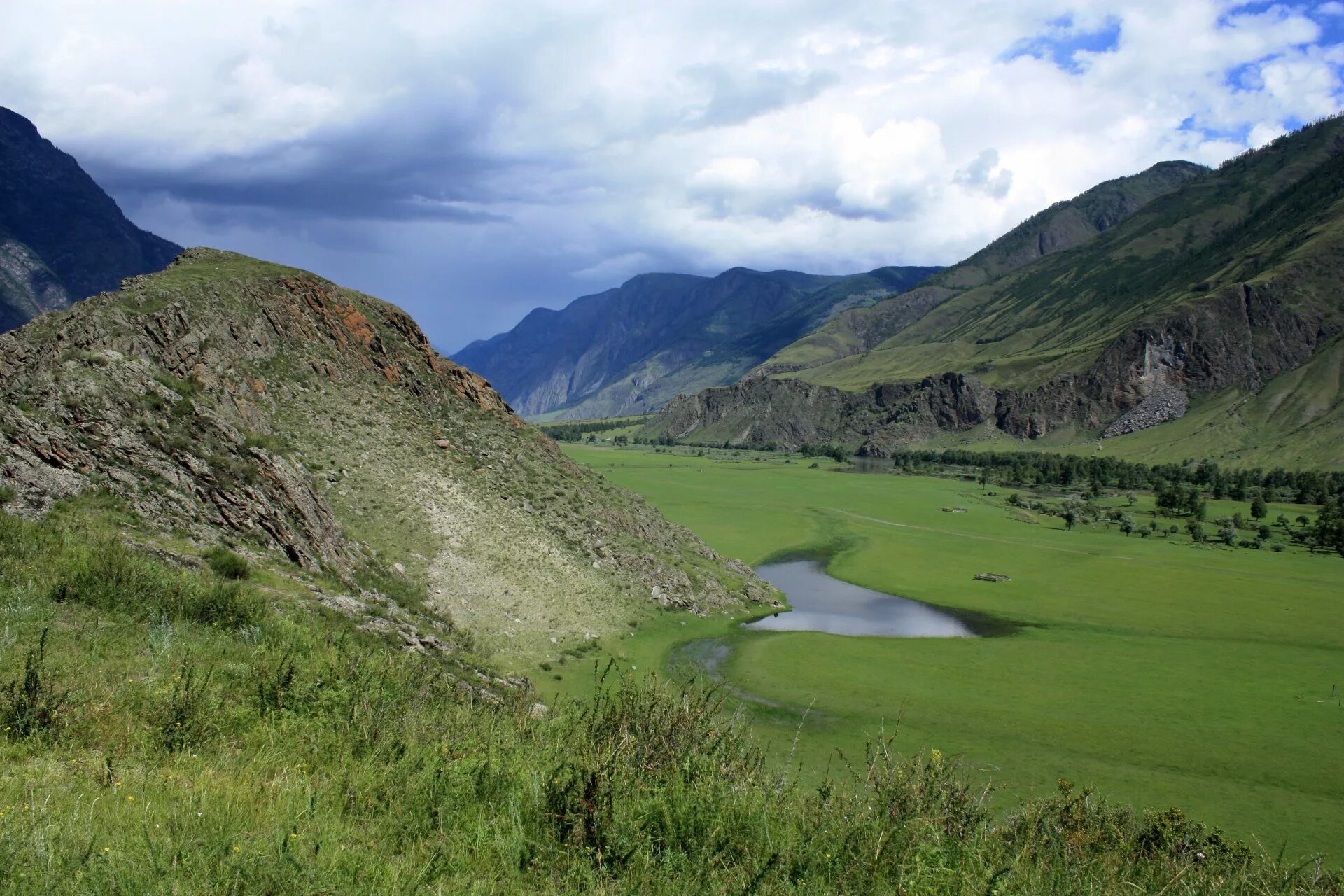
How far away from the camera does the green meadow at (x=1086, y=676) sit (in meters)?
22.2

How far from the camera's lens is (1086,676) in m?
33.2

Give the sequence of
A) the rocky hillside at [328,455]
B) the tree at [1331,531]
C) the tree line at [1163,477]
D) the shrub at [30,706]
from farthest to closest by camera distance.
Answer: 1. the tree line at [1163,477]
2. the tree at [1331,531]
3. the rocky hillside at [328,455]
4. the shrub at [30,706]

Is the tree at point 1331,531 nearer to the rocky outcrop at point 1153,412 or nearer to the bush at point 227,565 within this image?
the bush at point 227,565

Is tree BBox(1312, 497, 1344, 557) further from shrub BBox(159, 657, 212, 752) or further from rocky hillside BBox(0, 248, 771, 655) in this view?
shrub BBox(159, 657, 212, 752)

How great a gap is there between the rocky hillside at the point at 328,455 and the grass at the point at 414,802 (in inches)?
456

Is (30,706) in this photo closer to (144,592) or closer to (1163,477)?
(144,592)

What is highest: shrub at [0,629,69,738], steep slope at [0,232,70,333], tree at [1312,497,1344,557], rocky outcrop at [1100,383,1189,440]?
steep slope at [0,232,70,333]

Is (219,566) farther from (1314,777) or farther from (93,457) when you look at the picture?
(1314,777)

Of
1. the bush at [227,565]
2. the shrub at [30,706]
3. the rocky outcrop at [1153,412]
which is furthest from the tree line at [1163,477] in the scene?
the shrub at [30,706]

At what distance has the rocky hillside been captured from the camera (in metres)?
20.5

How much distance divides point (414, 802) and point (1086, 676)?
3483cm

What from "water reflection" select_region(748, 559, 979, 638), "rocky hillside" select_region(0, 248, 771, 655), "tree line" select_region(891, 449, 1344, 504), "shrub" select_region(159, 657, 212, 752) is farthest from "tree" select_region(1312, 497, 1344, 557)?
"shrub" select_region(159, 657, 212, 752)

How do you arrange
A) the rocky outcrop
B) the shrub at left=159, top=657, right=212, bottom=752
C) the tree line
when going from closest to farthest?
the shrub at left=159, top=657, right=212, bottom=752
the tree line
the rocky outcrop

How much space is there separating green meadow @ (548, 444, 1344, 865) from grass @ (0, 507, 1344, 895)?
4.00 ft
